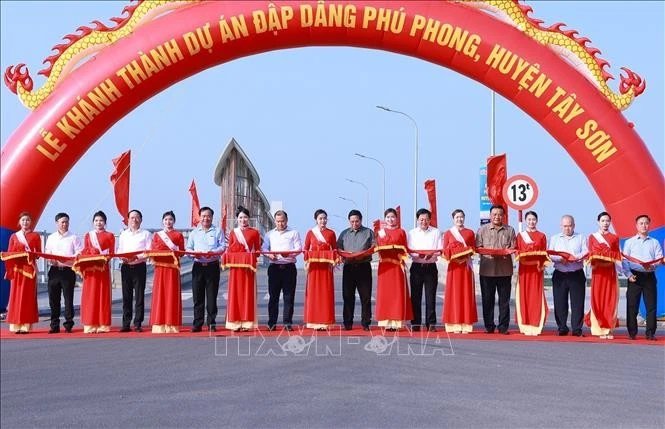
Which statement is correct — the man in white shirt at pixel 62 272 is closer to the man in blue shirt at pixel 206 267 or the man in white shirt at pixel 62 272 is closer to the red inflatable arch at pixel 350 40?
the man in blue shirt at pixel 206 267

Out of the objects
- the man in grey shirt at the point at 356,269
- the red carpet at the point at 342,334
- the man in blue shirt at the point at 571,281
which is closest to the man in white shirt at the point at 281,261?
the red carpet at the point at 342,334

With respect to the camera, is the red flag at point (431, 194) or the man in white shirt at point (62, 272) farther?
the red flag at point (431, 194)

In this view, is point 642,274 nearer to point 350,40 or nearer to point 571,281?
point 571,281

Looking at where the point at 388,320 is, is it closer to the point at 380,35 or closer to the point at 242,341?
the point at 242,341

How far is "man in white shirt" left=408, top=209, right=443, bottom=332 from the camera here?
1186 centimetres

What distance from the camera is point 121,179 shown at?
1464cm

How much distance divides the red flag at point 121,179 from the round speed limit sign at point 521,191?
5.61 meters

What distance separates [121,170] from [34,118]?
56.1 inches

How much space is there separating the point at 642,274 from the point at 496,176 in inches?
182

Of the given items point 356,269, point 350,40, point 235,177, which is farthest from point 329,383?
point 235,177

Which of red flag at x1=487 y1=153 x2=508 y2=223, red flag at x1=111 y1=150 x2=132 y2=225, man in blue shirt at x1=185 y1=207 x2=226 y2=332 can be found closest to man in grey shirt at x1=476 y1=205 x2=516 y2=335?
man in blue shirt at x1=185 y1=207 x2=226 y2=332

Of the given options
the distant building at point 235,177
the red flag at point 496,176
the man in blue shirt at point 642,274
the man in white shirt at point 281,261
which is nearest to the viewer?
the man in blue shirt at point 642,274

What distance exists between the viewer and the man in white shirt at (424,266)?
1186 centimetres

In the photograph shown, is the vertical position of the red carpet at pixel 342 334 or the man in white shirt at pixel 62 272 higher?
the man in white shirt at pixel 62 272
